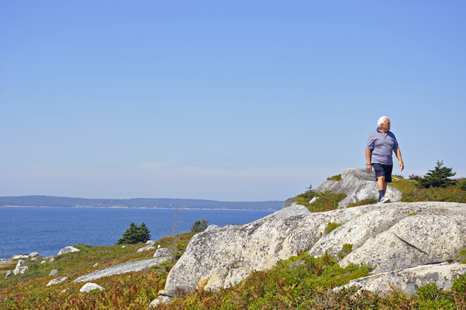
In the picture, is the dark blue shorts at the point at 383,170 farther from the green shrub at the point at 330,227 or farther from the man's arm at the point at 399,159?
the green shrub at the point at 330,227

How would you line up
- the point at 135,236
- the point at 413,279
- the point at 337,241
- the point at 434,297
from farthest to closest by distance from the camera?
1. the point at 135,236
2. the point at 337,241
3. the point at 413,279
4. the point at 434,297

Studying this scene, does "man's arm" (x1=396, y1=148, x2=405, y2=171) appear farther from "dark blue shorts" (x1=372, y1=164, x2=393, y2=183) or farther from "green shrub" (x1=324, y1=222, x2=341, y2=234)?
"green shrub" (x1=324, y1=222, x2=341, y2=234)

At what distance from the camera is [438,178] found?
1030 inches

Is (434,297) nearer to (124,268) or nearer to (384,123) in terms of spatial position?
(384,123)

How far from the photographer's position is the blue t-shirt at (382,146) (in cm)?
1161

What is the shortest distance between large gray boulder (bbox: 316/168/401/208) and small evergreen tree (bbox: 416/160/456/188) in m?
3.59

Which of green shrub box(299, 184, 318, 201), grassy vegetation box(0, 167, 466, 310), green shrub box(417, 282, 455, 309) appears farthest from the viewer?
green shrub box(299, 184, 318, 201)

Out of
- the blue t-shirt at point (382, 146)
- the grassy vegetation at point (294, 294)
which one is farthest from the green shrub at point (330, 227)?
the blue t-shirt at point (382, 146)

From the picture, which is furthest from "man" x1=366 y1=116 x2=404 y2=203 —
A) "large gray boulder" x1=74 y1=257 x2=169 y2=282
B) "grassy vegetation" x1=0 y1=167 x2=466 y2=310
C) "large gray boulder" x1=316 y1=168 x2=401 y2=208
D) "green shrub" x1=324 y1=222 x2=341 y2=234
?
"large gray boulder" x1=74 y1=257 x2=169 y2=282

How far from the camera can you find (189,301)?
846 cm

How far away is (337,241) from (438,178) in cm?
2119

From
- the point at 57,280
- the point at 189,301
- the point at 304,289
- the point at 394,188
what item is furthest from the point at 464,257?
the point at 57,280

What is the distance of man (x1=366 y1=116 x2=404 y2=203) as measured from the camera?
38.1 ft

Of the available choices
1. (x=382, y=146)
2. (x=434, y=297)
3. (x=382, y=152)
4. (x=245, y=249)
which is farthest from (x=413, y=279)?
(x=382, y=146)
